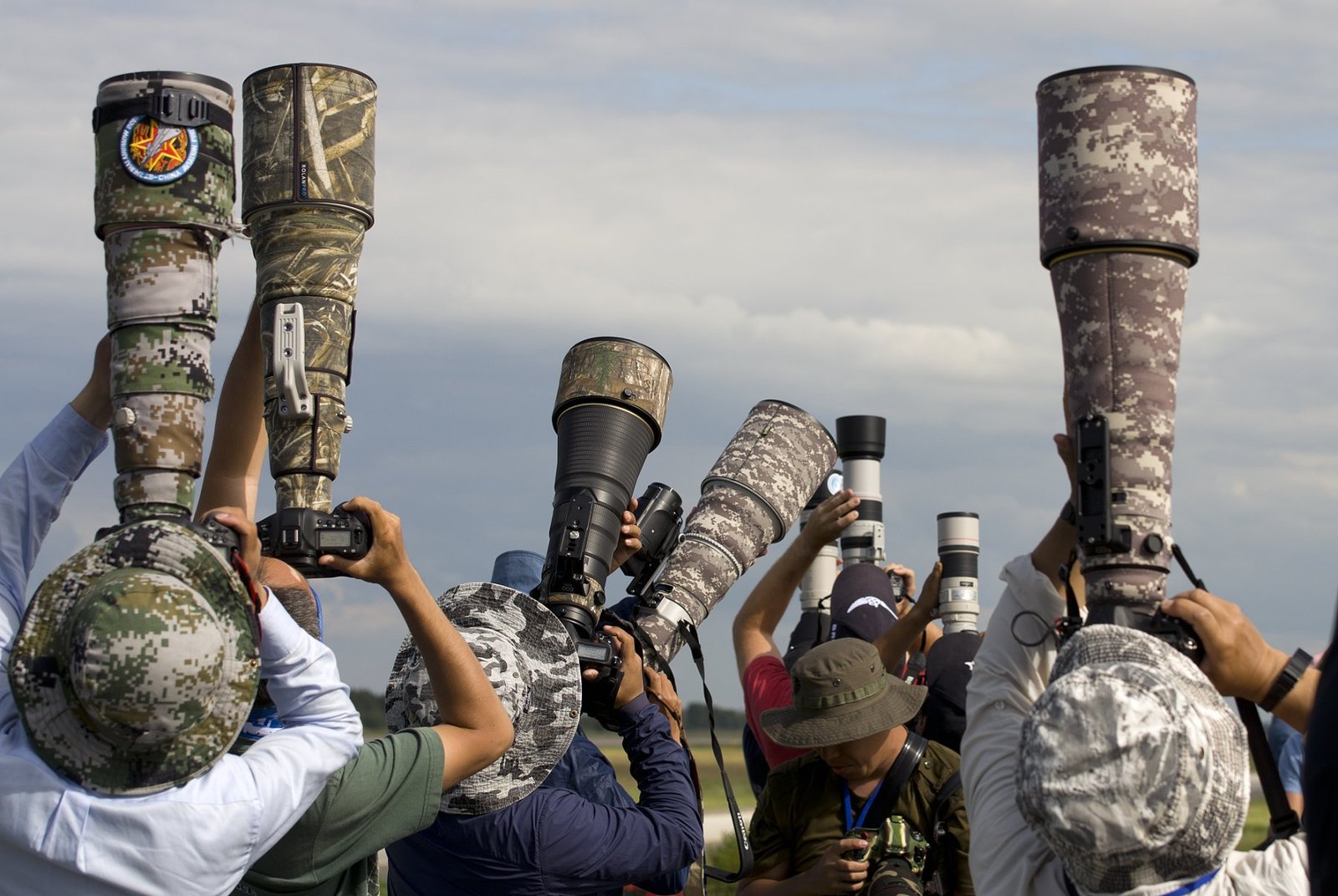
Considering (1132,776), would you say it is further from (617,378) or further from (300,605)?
(617,378)

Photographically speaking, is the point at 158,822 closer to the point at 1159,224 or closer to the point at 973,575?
the point at 1159,224

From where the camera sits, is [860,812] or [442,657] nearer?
[442,657]

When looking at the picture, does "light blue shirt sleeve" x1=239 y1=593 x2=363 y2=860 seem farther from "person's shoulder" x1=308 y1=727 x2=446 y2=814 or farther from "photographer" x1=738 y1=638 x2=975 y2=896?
"photographer" x1=738 y1=638 x2=975 y2=896

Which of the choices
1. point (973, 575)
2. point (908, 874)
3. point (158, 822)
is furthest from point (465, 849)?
point (973, 575)

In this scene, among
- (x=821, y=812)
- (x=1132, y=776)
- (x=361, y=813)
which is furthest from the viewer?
(x=821, y=812)

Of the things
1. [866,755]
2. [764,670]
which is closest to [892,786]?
[866,755]

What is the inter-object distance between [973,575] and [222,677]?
919 centimetres

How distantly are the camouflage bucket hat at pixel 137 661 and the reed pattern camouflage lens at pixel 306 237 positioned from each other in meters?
1.22

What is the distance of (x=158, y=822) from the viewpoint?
3066 millimetres

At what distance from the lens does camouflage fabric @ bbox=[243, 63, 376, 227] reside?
438 centimetres

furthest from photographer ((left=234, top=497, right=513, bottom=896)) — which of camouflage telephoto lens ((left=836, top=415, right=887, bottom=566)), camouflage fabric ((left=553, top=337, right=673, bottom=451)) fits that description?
camouflage telephoto lens ((left=836, top=415, right=887, bottom=566))

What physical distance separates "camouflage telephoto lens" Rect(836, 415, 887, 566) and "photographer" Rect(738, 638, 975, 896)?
14.5 ft

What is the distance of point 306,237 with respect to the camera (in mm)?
4473

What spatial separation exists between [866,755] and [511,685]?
5.35 feet
